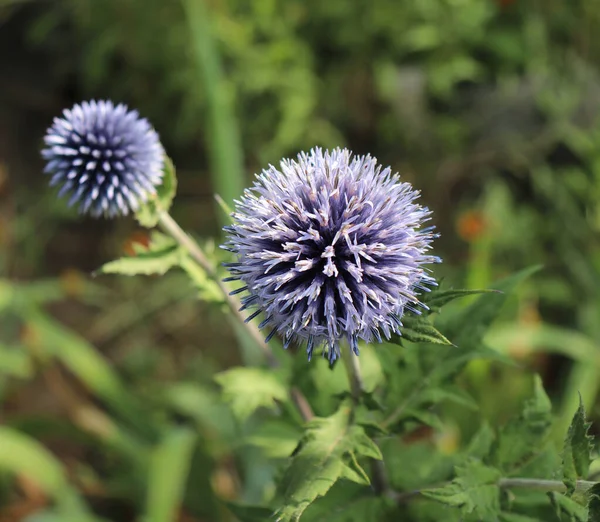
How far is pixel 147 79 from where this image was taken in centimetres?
332

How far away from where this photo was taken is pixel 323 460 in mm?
940

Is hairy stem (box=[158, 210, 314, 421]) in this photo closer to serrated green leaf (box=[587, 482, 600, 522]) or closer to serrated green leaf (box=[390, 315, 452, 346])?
serrated green leaf (box=[390, 315, 452, 346])

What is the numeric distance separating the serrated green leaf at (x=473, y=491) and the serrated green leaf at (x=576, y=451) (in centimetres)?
14

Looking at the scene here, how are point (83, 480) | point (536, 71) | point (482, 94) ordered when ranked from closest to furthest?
point (83, 480) → point (536, 71) → point (482, 94)

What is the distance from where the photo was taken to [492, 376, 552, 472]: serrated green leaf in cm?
113

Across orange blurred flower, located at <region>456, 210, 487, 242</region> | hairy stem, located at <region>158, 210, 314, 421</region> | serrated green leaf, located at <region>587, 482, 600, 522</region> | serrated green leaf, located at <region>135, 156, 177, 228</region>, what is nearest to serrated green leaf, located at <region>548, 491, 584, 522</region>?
serrated green leaf, located at <region>587, 482, 600, 522</region>

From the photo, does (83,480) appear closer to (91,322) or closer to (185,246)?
(91,322)

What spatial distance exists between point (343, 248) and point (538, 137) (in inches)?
103

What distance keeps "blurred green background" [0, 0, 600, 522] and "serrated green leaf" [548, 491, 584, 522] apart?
54.4 inches

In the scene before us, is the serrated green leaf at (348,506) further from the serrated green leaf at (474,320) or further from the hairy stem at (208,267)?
the serrated green leaf at (474,320)

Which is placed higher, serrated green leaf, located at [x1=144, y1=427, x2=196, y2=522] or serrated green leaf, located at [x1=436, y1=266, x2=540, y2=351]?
serrated green leaf, located at [x1=436, y1=266, x2=540, y2=351]

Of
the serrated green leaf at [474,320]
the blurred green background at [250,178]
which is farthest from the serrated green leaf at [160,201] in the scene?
the blurred green background at [250,178]

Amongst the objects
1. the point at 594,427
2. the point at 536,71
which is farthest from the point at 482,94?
the point at 594,427

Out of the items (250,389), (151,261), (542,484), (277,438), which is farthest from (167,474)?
(542,484)
